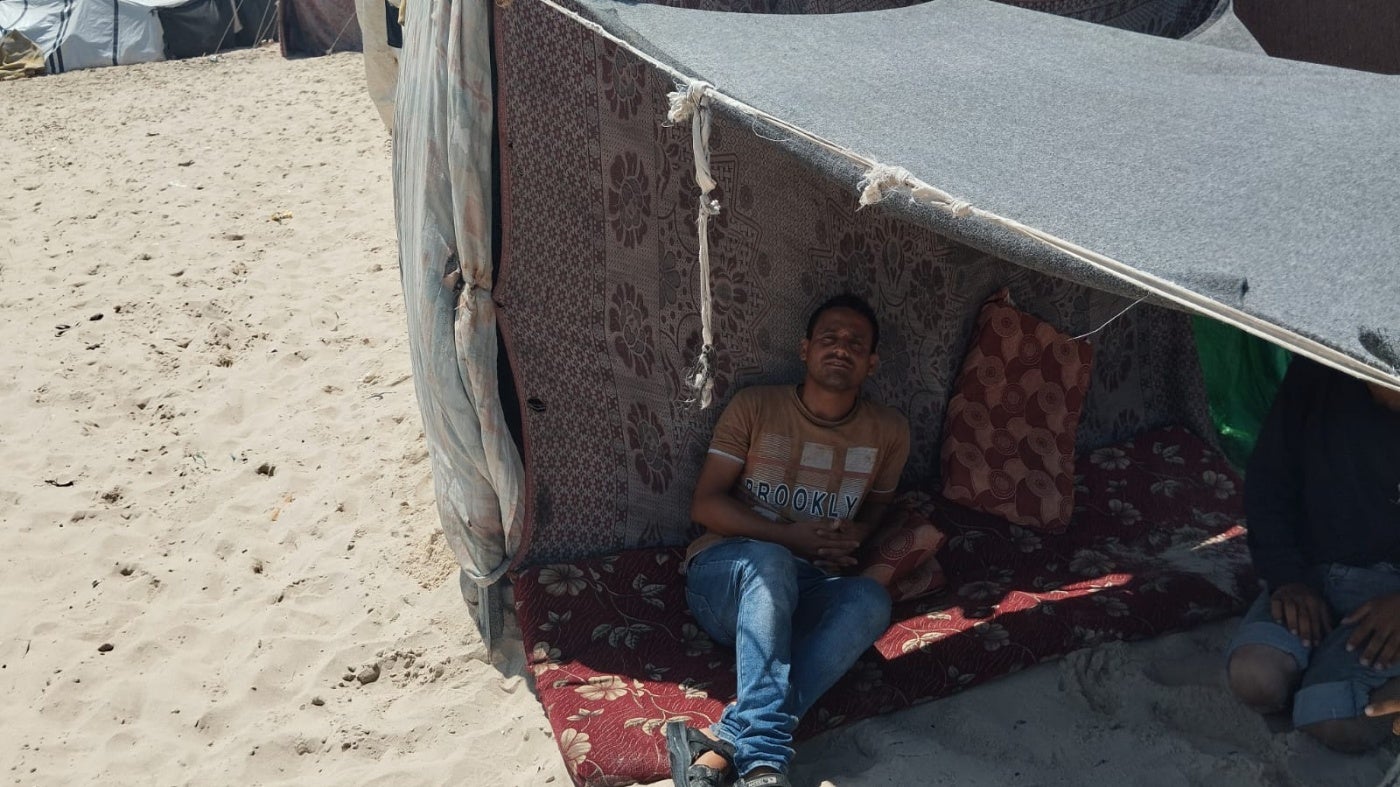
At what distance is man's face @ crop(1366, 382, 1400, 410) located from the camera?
271 centimetres

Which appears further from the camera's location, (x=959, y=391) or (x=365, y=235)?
(x=365, y=235)

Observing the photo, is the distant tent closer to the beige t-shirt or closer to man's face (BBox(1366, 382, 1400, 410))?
the beige t-shirt

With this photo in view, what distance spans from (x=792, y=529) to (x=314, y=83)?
281 inches

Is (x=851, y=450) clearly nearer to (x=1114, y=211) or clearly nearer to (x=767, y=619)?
(x=767, y=619)

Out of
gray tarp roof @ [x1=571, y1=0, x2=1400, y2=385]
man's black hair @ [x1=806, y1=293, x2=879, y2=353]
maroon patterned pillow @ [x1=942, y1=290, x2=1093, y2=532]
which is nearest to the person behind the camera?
gray tarp roof @ [x1=571, y1=0, x2=1400, y2=385]

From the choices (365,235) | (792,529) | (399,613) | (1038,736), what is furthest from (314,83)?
(1038,736)

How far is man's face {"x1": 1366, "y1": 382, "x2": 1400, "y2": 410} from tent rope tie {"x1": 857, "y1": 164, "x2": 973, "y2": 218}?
119 cm

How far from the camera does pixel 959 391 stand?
12.9 ft

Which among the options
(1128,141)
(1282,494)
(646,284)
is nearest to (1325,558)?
(1282,494)

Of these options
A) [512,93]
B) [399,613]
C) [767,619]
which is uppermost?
[512,93]

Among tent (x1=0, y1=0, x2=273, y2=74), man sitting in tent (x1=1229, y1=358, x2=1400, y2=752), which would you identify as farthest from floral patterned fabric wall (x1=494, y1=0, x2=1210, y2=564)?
tent (x1=0, y1=0, x2=273, y2=74)

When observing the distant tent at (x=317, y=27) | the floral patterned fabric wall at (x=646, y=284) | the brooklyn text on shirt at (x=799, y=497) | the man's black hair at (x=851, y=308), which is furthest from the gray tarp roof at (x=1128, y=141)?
the distant tent at (x=317, y=27)

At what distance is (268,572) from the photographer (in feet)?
12.7

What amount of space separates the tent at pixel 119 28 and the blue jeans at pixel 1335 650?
984 centimetres
